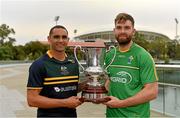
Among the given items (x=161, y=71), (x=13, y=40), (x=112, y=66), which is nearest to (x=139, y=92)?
(x=112, y=66)

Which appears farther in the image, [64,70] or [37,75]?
[64,70]

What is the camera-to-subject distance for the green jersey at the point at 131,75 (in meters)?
3.20

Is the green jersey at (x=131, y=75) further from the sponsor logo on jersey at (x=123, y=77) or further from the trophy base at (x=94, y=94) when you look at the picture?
the trophy base at (x=94, y=94)

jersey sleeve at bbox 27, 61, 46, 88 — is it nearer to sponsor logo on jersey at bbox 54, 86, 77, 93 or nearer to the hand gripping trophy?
sponsor logo on jersey at bbox 54, 86, 77, 93

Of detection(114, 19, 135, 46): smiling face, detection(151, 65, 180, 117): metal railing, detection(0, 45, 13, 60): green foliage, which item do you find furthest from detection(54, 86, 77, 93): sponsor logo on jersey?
detection(0, 45, 13, 60): green foliage

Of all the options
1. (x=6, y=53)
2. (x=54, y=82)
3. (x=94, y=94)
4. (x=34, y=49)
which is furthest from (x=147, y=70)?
(x=34, y=49)

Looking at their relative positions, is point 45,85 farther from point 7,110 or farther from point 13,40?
point 13,40

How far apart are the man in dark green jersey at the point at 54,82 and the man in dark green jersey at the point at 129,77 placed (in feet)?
1.17

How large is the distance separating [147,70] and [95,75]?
1.54 feet

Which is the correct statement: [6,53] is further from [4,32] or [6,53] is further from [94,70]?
[94,70]

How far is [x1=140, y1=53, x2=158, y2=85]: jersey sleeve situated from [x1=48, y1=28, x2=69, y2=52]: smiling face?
723mm

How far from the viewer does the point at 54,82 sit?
3312 millimetres

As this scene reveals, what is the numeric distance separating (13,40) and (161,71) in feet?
191

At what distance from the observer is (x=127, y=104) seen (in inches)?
122
